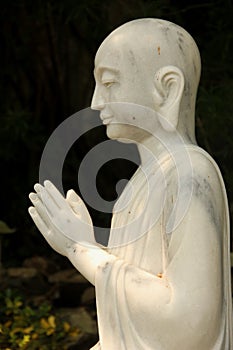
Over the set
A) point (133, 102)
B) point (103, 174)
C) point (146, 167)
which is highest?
point (133, 102)

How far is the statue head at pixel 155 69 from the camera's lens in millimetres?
3049

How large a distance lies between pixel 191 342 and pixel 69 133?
3.66 meters

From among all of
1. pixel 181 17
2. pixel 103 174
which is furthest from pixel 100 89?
pixel 103 174

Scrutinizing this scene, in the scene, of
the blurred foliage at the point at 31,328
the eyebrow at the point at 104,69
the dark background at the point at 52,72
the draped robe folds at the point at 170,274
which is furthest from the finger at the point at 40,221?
the dark background at the point at 52,72

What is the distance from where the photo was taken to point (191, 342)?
291 centimetres

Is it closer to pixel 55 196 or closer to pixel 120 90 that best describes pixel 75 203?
pixel 55 196

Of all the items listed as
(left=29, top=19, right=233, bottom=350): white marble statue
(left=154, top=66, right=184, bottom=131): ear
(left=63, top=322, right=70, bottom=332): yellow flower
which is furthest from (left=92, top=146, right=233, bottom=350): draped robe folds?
(left=63, top=322, right=70, bottom=332): yellow flower

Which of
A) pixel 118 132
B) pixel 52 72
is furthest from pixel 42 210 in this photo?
pixel 52 72

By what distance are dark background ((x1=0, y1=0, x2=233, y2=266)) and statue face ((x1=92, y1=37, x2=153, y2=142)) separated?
270 centimetres

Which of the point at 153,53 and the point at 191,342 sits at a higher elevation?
the point at 153,53

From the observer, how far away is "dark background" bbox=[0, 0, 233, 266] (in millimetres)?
5961

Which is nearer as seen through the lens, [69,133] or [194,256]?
[194,256]

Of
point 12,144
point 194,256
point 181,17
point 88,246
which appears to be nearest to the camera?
point 194,256

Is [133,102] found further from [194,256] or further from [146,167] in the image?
[194,256]
